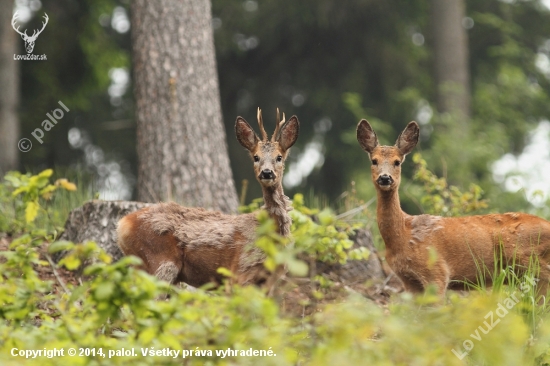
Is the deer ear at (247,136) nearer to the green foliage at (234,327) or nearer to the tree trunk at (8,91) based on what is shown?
the green foliage at (234,327)

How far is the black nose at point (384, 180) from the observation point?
20.6ft

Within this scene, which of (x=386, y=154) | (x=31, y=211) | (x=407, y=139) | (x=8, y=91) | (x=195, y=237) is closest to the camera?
(x=31, y=211)

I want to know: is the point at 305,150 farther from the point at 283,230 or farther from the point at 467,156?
the point at 283,230

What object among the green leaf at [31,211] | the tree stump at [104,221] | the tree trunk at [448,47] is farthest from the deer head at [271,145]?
the tree trunk at [448,47]

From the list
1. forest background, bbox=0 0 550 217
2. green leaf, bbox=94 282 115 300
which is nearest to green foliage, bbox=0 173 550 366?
green leaf, bbox=94 282 115 300

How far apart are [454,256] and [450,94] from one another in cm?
1024

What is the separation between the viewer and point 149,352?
3.76m

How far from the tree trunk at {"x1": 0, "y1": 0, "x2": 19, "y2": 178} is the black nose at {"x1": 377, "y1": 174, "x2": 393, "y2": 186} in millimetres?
8032

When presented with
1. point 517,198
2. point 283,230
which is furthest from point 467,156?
point 283,230

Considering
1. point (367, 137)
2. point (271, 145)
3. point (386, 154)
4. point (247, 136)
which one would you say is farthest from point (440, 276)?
point (247, 136)

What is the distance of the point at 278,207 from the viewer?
6.08 m

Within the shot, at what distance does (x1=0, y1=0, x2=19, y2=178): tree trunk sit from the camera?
12742 millimetres

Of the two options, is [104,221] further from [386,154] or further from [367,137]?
[386,154]

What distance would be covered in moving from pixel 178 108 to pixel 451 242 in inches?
136
